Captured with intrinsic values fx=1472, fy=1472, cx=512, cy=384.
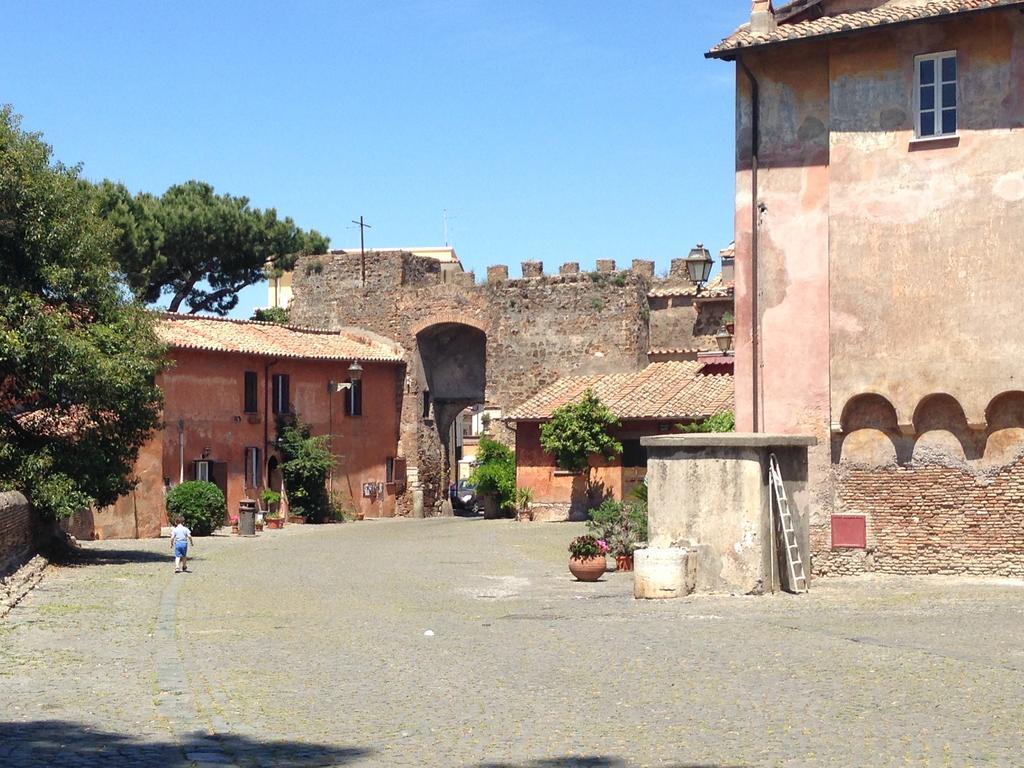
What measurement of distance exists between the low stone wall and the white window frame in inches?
186

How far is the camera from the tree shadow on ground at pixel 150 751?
8.47 m

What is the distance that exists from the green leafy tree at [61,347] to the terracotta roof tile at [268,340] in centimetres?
1103

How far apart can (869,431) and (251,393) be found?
23979mm

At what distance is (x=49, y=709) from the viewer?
10383mm

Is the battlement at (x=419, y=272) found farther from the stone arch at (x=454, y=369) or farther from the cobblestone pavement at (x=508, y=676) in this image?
the cobblestone pavement at (x=508, y=676)

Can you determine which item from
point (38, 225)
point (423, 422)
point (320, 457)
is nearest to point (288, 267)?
point (423, 422)

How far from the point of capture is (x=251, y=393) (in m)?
41.7

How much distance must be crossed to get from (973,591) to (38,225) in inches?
623

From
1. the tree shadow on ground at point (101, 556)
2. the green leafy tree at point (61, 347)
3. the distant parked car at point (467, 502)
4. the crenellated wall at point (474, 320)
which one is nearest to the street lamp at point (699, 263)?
the green leafy tree at point (61, 347)

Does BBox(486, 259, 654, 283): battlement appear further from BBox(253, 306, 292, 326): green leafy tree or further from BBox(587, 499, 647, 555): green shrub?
BBox(587, 499, 647, 555): green shrub

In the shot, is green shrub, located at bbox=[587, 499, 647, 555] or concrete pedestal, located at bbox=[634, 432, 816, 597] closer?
concrete pedestal, located at bbox=[634, 432, 816, 597]

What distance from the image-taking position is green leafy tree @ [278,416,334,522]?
139 ft

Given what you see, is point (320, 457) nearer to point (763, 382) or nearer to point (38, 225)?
point (38, 225)

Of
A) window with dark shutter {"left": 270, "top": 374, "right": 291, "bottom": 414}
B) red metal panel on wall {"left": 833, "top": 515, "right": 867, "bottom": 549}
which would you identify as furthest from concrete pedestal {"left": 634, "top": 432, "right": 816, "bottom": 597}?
window with dark shutter {"left": 270, "top": 374, "right": 291, "bottom": 414}
